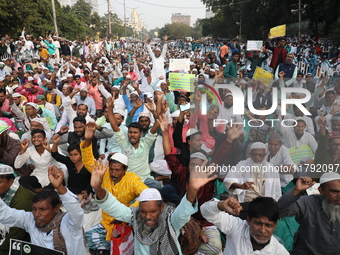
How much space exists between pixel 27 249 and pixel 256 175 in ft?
6.21

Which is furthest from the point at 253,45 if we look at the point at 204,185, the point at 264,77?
the point at 204,185

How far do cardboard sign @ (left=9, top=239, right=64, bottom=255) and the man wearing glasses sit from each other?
1431 millimetres

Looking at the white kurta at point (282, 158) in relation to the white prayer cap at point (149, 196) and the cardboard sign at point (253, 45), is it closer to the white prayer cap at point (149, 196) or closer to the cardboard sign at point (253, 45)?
the white prayer cap at point (149, 196)

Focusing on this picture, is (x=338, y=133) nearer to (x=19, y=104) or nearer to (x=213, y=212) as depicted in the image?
(x=213, y=212)

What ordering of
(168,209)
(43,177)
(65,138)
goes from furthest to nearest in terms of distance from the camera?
1. (65,138)
2. (43,177)
3. (168,209)

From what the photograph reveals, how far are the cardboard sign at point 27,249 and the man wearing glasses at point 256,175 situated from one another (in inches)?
56.3

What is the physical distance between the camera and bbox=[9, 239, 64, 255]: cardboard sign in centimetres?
173

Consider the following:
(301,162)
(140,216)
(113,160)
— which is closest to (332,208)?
(301,162)

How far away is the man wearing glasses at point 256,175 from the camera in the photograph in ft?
7.94

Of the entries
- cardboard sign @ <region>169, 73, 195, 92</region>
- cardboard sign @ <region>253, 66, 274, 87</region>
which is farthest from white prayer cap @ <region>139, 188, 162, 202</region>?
cardboard sign @ <region>169, 73, 195, 92</region>

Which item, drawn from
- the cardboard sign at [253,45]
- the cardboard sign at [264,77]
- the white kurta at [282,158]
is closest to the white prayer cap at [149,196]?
the white kurta at [282,158]

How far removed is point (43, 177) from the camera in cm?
341

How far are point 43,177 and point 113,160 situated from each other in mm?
1399

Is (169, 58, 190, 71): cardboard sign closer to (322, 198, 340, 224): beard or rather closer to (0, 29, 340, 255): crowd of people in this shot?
(0, 29, 340, 255): crowd of people
